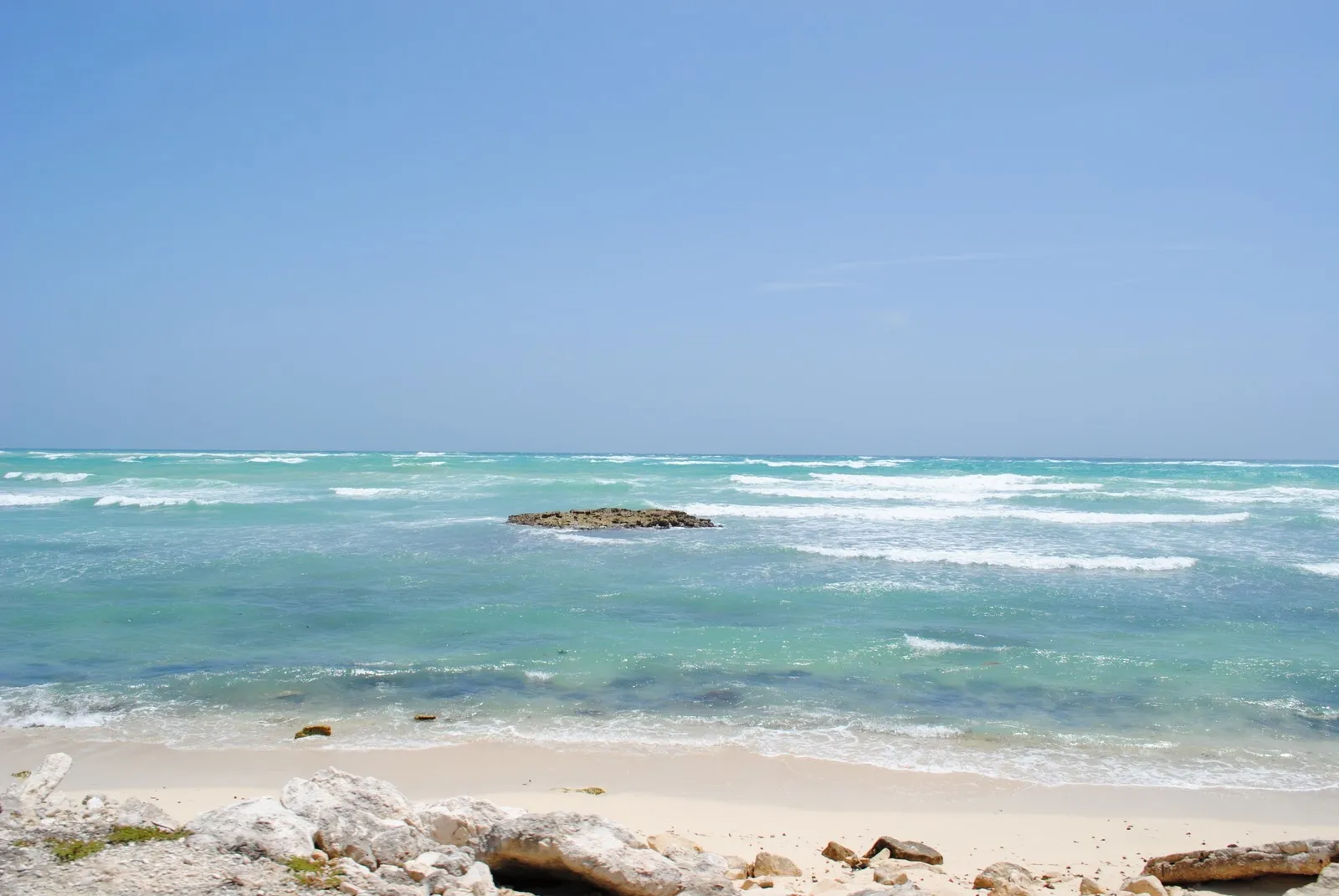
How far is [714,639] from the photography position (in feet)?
36.5

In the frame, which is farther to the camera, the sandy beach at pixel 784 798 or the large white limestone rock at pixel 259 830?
the sandy beach at pixel 784 798

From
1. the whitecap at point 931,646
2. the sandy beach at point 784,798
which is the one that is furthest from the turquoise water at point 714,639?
the sandy beach at point 784,798

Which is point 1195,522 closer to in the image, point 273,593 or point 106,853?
point 273,593

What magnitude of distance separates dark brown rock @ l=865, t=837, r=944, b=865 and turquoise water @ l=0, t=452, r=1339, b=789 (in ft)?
5.78

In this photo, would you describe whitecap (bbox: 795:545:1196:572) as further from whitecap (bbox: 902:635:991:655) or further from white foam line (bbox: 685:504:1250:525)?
white foam line (bbox: 685:504:1250:525)

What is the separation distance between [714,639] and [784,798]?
4660mm

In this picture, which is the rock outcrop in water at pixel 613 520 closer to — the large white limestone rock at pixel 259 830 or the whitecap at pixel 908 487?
the whitecap at pixel 908 487

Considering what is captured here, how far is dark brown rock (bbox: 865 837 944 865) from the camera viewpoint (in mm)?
5320

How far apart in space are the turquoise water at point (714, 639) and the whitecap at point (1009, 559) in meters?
0.13

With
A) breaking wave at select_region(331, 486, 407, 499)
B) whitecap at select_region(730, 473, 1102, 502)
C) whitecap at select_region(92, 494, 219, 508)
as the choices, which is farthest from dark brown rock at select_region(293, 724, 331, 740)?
whitecap at select_region(730, 473, 1102, 502)

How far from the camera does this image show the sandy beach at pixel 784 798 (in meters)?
5.66

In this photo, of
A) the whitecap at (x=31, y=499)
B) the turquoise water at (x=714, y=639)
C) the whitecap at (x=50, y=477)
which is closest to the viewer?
the turquoise water at (x=714, y=639)

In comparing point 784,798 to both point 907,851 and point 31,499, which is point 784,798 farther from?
point 31,499

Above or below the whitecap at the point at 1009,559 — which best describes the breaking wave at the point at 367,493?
above
